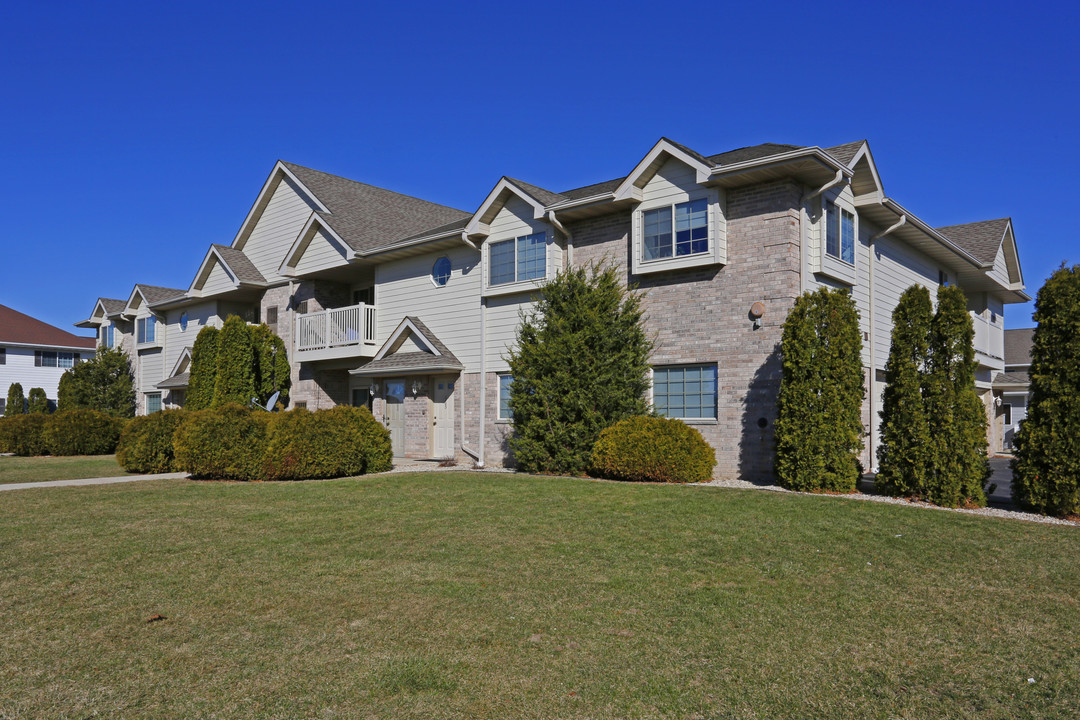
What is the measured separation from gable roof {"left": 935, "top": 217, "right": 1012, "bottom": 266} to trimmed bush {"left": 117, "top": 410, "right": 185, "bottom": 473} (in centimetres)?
2249

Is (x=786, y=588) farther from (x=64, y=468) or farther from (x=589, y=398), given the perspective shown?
(x=64, y=468)

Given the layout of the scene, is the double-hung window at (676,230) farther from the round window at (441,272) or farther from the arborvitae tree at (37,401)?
the arborvitae tree at (37,401)

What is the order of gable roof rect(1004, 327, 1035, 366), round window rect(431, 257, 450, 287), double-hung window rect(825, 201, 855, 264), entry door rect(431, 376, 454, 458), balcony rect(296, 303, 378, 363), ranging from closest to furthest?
double-hung window rect(825, 201, 855, 264)
entry door rect(431, 376, 454, 458)
round window rect(431, 257, 450, 287)
balcony rect(296, 303, 378, 363)
gable roof rect(1004, 327, 1035, 366)

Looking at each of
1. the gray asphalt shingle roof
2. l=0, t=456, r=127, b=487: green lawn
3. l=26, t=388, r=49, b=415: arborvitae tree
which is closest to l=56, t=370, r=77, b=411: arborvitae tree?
l=26, t=388, r=49, b=415: arborvitae tree

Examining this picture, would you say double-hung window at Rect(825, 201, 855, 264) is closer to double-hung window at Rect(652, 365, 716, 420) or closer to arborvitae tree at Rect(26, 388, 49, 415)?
double-hung window at Rect(652, 365, 716, 420)

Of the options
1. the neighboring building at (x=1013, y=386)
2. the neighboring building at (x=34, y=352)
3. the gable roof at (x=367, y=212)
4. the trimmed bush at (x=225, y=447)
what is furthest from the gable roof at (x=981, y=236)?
the neighboring building at (x=34, y=352)

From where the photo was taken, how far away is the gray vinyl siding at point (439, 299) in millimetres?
20453

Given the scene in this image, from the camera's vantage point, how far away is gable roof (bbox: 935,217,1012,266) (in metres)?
23.3

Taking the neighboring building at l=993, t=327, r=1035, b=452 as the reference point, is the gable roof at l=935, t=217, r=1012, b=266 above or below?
above

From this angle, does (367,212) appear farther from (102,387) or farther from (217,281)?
(102,387)

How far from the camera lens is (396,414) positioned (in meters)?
22.0

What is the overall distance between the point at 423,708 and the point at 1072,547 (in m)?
8.04

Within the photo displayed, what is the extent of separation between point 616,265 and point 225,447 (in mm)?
9095

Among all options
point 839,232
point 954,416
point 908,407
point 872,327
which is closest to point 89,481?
point 908,407
